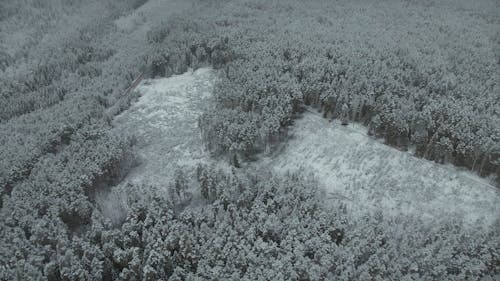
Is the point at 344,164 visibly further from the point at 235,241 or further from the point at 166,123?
the point at 166,123

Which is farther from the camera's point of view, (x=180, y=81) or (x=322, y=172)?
(x=180, y=81)

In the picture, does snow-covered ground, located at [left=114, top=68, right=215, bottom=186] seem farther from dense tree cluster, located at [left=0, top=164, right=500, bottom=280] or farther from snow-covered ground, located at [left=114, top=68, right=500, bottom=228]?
dense tree cluster, located at [left=0, top=164, right=500, bottom=280]

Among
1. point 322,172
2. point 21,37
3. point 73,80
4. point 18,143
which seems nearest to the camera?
point 322,172

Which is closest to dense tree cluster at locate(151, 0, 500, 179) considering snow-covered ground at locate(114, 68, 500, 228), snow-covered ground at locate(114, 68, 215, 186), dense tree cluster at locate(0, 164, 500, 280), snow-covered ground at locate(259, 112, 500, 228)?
snow-covered ground at locate(259, 112, 500, 228)

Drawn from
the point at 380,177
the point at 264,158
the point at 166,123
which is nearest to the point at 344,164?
the point at 380,177

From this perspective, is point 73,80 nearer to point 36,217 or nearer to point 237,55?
point 237,55

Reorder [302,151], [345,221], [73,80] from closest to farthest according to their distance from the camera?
[345,221] < [302,151] < [73,80]

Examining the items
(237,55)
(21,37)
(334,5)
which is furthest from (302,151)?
(21,37)
